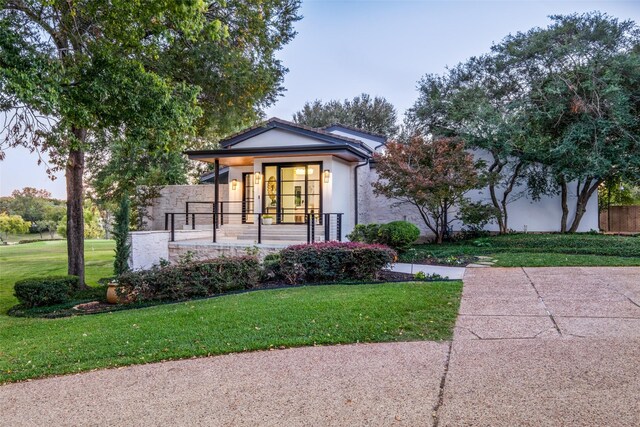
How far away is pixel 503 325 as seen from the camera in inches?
189

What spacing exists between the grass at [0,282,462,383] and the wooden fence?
44.2 feet

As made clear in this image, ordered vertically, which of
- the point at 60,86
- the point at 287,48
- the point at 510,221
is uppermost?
the point at 287,48

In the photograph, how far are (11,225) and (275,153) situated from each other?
2395cm

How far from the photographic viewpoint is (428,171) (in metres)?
12.3

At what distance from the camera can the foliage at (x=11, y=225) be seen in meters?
27.1

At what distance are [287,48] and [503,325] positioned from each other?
9.21 m

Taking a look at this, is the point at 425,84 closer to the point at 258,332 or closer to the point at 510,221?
the point at 510,221

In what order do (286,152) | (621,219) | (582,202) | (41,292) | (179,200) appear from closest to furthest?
(41,292) → (286,152) → (582,202) → (179,200) → (621,219)

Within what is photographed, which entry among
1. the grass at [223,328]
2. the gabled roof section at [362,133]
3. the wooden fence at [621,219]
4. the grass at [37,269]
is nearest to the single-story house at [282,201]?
the grass at [37,269]

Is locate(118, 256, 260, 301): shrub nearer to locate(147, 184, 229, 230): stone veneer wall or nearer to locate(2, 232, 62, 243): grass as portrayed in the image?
locate(147, 184, 229, 230): stone veneer wall

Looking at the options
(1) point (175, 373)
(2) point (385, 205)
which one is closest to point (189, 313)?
(1) point (175, 373)

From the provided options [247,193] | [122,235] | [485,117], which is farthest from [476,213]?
[122,235]

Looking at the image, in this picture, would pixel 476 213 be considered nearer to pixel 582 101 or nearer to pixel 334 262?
pixel 582 101

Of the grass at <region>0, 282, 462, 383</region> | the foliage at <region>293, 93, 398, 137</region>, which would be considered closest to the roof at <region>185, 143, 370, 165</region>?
the grass at <region>0, 282, 462, 383</region>
